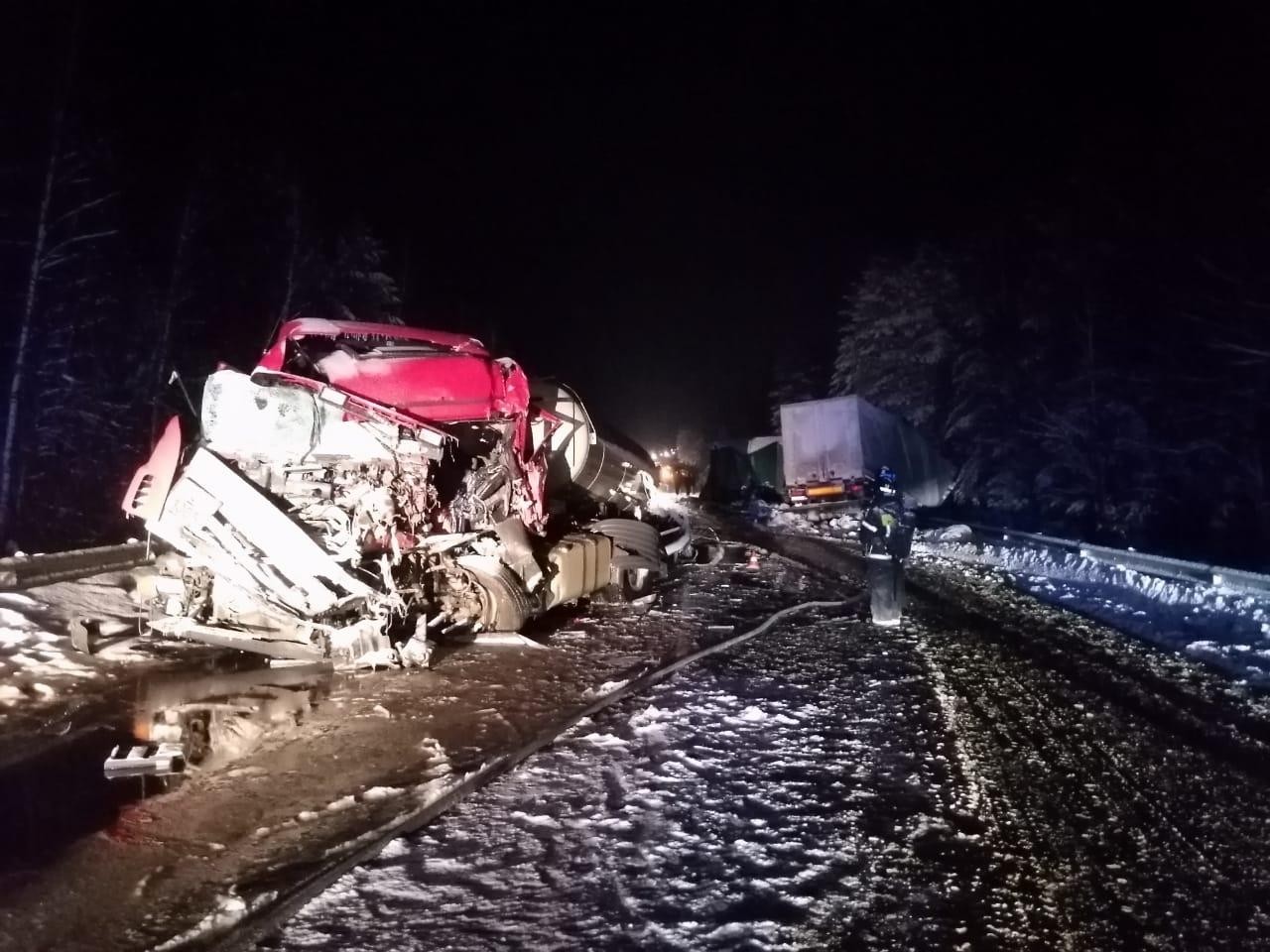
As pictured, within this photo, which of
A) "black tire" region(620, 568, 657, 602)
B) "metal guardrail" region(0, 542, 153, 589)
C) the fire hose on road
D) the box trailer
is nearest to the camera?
the fire hose on road

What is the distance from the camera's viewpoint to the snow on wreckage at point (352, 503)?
6855 mm

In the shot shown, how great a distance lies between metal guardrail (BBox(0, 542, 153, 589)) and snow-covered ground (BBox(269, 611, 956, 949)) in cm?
588

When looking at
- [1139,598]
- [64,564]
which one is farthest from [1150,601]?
[64,564]

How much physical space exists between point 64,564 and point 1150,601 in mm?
13358

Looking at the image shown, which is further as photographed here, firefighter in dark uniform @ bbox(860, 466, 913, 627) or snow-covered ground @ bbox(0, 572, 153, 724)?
firefighter in dark uniform @ bbox(860, 466, 913, 627)

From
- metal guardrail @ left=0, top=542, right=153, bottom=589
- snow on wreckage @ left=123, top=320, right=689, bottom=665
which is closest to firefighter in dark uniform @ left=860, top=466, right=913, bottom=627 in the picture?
snow on wreckage @ left=123, top=320, right=689, bottom=665

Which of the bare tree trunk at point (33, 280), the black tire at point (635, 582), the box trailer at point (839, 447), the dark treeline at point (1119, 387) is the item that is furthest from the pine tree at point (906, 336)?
the bare tree trunk at point (33, 280)

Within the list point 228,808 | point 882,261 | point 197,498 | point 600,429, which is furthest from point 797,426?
point 228,808

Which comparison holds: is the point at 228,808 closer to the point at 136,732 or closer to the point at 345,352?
the point at 136,732

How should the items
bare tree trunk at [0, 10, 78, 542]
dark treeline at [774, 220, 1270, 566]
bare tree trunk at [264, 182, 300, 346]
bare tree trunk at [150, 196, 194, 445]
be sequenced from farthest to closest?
bare tree trunk at [264, 182, 300, 346] → bare tree trunk at [150, 196, 194, 445] → dark treeline at [774, 220, 1270, 566] → bare tree trunk at [0, 10, 78, 542]

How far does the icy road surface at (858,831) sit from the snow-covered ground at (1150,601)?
4.93 feet

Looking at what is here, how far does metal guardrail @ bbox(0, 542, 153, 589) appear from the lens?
9539 mm

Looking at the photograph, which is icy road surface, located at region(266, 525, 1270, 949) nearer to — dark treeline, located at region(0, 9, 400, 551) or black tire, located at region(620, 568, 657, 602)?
black tire, located at region(620, 568, 657, 602)

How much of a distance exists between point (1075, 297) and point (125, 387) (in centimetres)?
2626
